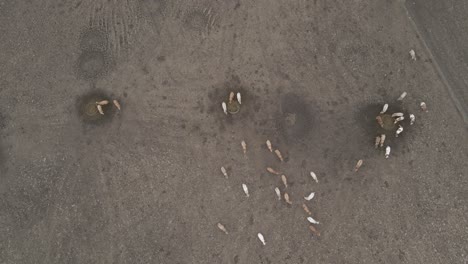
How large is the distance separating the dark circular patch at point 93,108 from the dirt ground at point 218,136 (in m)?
0.07

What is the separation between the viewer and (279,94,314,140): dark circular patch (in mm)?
18062

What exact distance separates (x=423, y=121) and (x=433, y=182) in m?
2.45

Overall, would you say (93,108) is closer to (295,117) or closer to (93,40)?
(93,40)

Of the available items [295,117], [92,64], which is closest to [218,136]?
[295,117]

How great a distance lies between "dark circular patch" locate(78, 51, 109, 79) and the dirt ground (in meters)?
0.04

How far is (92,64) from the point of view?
18.9 metres

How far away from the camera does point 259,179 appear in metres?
17.6

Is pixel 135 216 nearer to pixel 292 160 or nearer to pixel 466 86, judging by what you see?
pixel 292 160

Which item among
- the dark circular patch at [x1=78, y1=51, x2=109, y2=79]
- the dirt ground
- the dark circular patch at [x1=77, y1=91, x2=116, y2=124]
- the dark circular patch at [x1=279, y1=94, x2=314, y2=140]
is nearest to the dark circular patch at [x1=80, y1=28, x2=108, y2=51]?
the dirt ground

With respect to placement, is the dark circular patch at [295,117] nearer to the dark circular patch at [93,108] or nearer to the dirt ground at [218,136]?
the dirt ground at [218,136]

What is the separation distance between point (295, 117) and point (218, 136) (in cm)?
319

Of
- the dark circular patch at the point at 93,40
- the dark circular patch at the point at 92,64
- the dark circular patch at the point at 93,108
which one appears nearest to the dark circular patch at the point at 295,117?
the dark circular patch at the point at 93,108

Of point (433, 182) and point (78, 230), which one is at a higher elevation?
point (433, 182)

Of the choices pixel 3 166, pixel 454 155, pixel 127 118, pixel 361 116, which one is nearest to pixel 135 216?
pixel 127 118
